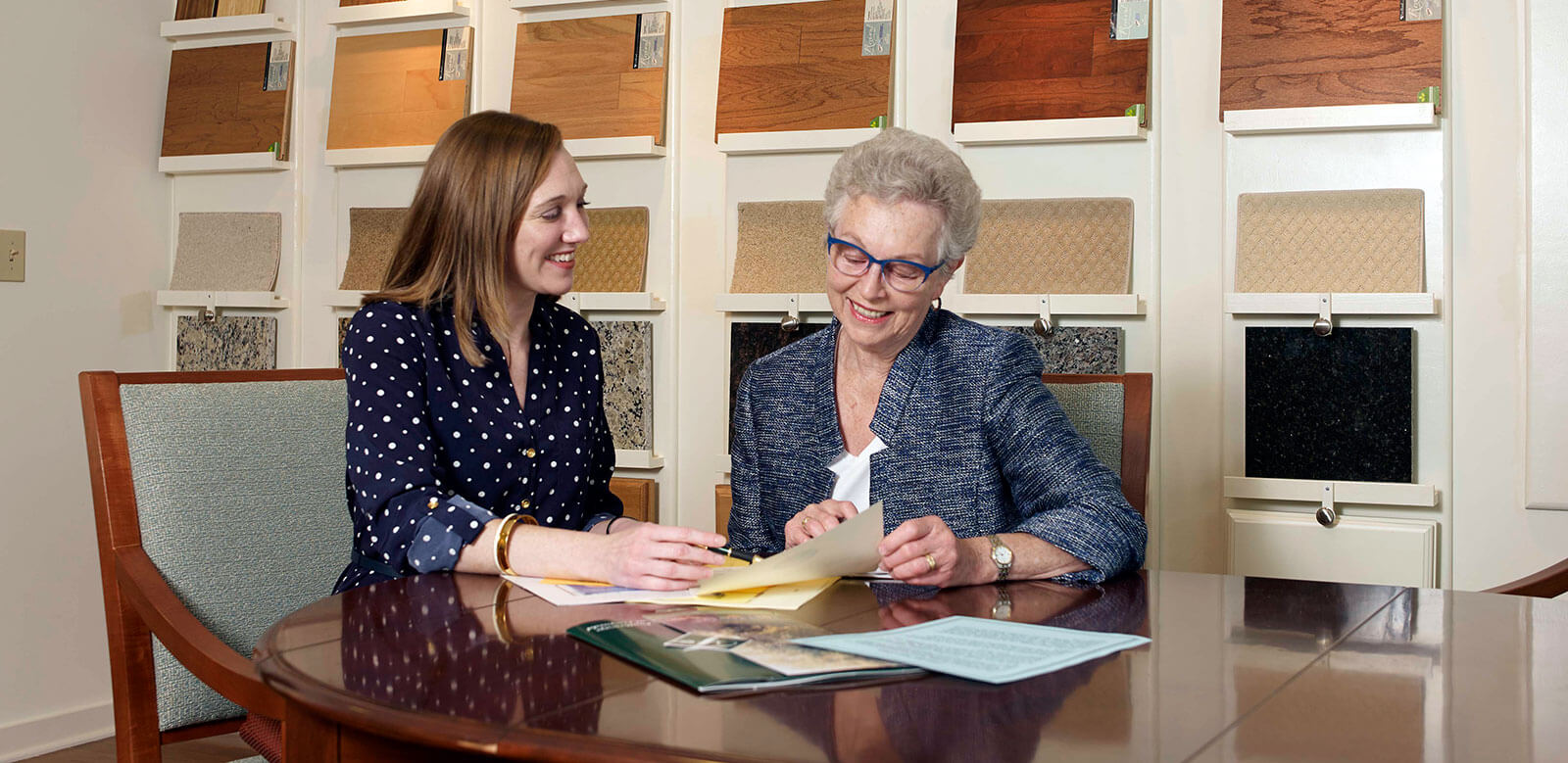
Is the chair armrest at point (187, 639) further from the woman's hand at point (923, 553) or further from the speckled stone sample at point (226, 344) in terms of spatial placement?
the speckled stone sample at point (226, 344)

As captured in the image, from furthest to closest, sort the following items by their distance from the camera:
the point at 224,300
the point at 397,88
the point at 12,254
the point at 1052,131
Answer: the point at 224,300
the point at 397,88
the point at 12,254
the point at 1052,131

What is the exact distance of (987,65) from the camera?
2721 mm

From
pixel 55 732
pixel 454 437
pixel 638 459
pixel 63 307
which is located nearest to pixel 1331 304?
pixel 638 459

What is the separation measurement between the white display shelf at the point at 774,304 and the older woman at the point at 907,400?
0.87 meters

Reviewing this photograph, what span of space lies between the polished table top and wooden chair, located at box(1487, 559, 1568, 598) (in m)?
0.55

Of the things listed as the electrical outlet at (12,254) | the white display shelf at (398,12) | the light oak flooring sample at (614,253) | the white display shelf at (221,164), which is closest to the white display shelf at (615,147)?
the light oak flooring sample at (614,253)

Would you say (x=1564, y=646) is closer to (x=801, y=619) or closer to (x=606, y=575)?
(x=801, y=619)

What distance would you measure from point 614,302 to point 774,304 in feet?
1.32

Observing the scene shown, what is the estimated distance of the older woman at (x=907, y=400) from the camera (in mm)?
1751

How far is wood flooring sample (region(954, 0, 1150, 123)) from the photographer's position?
2611 mm

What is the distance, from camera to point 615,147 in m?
3.00

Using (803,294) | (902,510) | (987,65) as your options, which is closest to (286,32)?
(803,294)

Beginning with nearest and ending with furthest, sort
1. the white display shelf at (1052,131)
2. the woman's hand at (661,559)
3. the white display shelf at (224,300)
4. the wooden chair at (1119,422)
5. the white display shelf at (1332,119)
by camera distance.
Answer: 1. the woman's hand at (661,559)
2. the wooden chair at (1119,422)
3. the white display shelf at (1332,119)
4. the white display shelf at (1052,131)
5. the white display shelf at (224,300)

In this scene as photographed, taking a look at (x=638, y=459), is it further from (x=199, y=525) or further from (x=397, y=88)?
(x=199, y=525)
